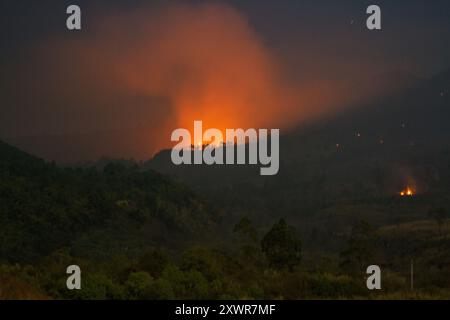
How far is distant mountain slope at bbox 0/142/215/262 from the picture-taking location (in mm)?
78812

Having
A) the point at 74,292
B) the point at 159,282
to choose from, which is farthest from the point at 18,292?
the point at 159,282

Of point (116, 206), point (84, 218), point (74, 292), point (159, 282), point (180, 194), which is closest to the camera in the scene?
point (74, 292)

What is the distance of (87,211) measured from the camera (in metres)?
98.5

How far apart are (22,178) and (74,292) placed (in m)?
82.9

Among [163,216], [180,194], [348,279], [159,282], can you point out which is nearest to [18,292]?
[159,282]

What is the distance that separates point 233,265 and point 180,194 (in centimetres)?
9931

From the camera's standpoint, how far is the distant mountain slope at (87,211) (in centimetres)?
7881

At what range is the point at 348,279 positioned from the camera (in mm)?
29266

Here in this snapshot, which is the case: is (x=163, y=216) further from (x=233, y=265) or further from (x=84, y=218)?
(x=233, y=265)
